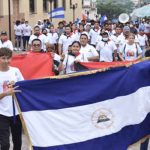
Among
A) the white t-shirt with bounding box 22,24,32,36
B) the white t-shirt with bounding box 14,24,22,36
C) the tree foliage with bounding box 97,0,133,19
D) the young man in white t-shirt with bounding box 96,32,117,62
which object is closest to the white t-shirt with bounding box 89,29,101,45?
the young man in white t-shirt with bounding box 96,32,117,62

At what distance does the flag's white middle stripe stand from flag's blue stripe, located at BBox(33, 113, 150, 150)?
2.0 inches

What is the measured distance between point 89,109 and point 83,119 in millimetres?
145

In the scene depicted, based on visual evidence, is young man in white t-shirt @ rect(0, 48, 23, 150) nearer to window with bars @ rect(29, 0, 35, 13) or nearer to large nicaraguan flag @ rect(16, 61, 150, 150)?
large nicaraguan flag @ rect(16, 61, 150, 150)

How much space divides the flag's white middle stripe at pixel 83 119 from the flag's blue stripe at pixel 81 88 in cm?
7

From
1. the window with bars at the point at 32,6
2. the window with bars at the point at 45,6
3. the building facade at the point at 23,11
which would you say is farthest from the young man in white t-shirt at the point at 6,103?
the window with bars at the point at 45,6

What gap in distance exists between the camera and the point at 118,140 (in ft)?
21.7

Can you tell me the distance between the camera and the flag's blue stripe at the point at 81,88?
20.5ft

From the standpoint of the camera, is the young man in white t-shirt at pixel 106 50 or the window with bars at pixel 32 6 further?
the window with bars at pixel 32 6

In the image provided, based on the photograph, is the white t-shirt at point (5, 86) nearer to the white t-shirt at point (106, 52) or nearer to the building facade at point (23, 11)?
the white t-shirt at point (106, 52)

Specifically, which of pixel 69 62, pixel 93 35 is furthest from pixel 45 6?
pixel 69 62

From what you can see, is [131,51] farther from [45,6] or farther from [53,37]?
[45,6]

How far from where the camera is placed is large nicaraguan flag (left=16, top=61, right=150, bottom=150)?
625 cm

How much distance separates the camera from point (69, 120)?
6359mm

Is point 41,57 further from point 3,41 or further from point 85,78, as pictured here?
point 3,41
